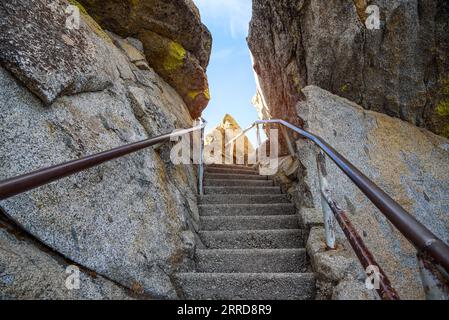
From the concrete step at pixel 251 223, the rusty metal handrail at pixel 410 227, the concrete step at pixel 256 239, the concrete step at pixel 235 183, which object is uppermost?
the concrete step at pixel 235 183

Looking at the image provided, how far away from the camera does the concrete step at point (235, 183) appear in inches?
177

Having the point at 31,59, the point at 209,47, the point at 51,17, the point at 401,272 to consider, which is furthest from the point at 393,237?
the point at 209,47

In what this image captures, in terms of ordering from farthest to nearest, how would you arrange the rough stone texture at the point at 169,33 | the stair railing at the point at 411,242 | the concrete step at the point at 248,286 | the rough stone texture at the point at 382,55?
the rough stone texture at the point at 169,33
the rough stone texture at the point at 382,55
the concrete step at the point at 248,286
the stair railing at the point at 411,242

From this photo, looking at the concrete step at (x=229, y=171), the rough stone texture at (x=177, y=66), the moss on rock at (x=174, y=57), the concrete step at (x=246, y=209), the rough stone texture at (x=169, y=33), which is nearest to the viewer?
the concrete step at (x=246, y=209)

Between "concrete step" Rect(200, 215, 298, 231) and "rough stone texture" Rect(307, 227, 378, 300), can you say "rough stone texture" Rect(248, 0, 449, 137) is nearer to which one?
"concrete step" Rect(200, 215, 298, 231)

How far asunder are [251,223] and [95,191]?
5.62 ft

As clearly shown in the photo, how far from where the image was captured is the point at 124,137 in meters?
2.53

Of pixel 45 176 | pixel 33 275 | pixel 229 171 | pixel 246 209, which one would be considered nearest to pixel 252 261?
pixel 246 209

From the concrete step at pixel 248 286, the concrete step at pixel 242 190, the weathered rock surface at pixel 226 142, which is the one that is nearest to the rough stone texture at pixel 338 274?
the concrete step at pixel 248 286

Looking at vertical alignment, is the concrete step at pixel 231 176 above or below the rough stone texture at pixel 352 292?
above

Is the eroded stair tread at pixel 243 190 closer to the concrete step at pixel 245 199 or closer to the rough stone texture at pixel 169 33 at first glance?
the concrete step at pixel 245 199

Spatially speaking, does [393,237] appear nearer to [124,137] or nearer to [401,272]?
Answer: [401,272]

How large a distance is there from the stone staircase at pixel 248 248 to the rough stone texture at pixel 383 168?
519 millimetres

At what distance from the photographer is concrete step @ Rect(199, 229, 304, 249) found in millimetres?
2670
